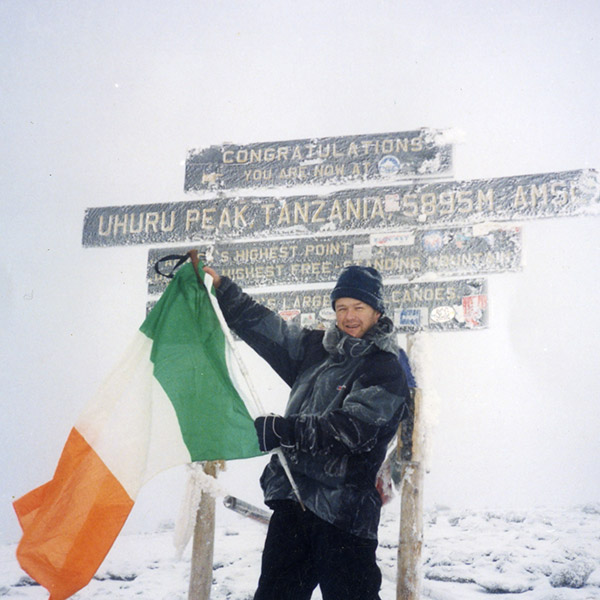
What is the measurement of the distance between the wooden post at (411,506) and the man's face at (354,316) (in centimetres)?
55

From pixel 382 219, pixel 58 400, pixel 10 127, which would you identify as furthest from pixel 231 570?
pixel 10 127

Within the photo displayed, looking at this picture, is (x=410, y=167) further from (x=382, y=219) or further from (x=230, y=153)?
(x=230, y=153)

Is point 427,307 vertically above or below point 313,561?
above

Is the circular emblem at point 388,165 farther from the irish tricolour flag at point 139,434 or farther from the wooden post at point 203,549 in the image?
the wooden post at point 203,549

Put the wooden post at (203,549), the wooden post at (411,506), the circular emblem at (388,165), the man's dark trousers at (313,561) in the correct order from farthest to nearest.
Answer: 1. the circular emblem at (388,165)
2. the wooden post at (203,549)
3. the wooden post at (411,506)
4. the man's dark trousers at (313,561)

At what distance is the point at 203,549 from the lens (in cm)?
292

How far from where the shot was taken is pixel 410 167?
10.7ft

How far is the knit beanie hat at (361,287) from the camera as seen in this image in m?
2.34

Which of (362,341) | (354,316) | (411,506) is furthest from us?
(411,506)

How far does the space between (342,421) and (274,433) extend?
219 millimetres

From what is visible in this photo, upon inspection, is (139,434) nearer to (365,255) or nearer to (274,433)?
(274,433)

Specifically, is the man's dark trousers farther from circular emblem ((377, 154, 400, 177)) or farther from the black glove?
circular emblem ((377, 154, 400, 177))

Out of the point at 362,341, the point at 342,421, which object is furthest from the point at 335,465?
the point at 362,341

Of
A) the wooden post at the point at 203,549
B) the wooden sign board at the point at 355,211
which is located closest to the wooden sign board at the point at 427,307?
the wooden sign board at the point at 355,211
